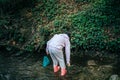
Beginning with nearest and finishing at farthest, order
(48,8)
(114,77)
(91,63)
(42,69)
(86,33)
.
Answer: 1. (114,77)
2. (42,69)
3. (91,63)
4. (86,33)
5. (48,8)

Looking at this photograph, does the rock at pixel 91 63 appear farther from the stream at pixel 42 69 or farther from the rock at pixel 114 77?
the rock at pixel 114 77

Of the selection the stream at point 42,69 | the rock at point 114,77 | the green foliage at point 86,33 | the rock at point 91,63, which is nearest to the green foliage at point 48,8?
the green foliage at point 86,33

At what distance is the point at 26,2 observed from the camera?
1475cm

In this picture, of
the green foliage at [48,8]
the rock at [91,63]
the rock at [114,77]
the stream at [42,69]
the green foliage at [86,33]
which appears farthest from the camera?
the green foliage at [48,8]

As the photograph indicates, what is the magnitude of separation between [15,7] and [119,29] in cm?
444

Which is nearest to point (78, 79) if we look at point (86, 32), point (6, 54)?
point (86, 32)

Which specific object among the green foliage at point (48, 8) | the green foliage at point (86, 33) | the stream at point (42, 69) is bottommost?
the stream at point (42, 69)

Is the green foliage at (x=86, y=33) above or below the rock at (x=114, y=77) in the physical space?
above

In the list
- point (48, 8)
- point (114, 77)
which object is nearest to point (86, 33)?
point (48, 8)

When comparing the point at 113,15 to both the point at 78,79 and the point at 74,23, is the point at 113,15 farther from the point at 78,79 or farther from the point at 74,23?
the point at 78,79

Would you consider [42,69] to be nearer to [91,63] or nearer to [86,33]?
[91,63]

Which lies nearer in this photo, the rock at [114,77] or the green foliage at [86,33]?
the rock at [114,77]

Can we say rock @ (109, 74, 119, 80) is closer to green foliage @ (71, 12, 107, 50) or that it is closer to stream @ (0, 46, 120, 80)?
stream @ (0, 46, 120, 80)

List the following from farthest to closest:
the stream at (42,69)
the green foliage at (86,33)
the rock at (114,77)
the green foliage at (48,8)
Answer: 1. the green foliage at (48,8)
2. the green foliage at (86,33)
3. the stream at (42,69)
4. the rock at (114,77)
